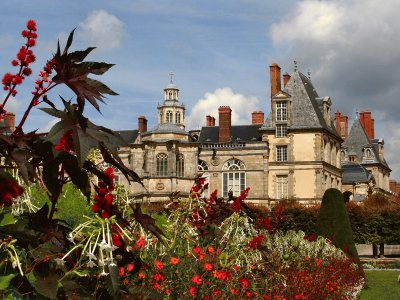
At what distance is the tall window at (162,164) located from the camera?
44125 millimetres

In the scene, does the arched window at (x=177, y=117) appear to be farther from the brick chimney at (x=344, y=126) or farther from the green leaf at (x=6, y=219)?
the green leaf at (x=6, y=219)

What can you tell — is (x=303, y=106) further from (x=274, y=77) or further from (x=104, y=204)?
(x=104, y=204)

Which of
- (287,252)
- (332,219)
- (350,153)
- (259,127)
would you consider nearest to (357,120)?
(350,153)

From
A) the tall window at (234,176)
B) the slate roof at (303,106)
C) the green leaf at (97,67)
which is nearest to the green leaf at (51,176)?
the green leaf at (97,67)

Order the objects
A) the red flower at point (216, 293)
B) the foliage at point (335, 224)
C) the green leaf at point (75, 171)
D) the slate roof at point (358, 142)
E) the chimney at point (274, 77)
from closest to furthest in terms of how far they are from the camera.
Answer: the green leaf at point (75, 171) < the red flower at point (216, 293) < the foliage at point (335, 224) < the chimney at point (274, 77) < the slate roof at point (358, 142)

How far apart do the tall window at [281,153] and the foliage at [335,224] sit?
878 inches

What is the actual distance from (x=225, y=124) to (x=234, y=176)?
13.0 ft

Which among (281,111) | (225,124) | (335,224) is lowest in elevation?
(335,224)

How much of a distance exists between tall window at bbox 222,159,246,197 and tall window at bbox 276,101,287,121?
4.18 metres

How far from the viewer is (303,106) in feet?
151

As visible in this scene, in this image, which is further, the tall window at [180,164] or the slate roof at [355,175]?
the slate roof at [355,175]

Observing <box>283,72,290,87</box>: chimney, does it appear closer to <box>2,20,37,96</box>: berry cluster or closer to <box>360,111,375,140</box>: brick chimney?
<box>360,111,375,140</box>: brick chimney

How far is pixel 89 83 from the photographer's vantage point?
2.45 m

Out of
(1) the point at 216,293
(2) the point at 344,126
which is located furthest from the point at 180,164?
(1) the point at 216,293
